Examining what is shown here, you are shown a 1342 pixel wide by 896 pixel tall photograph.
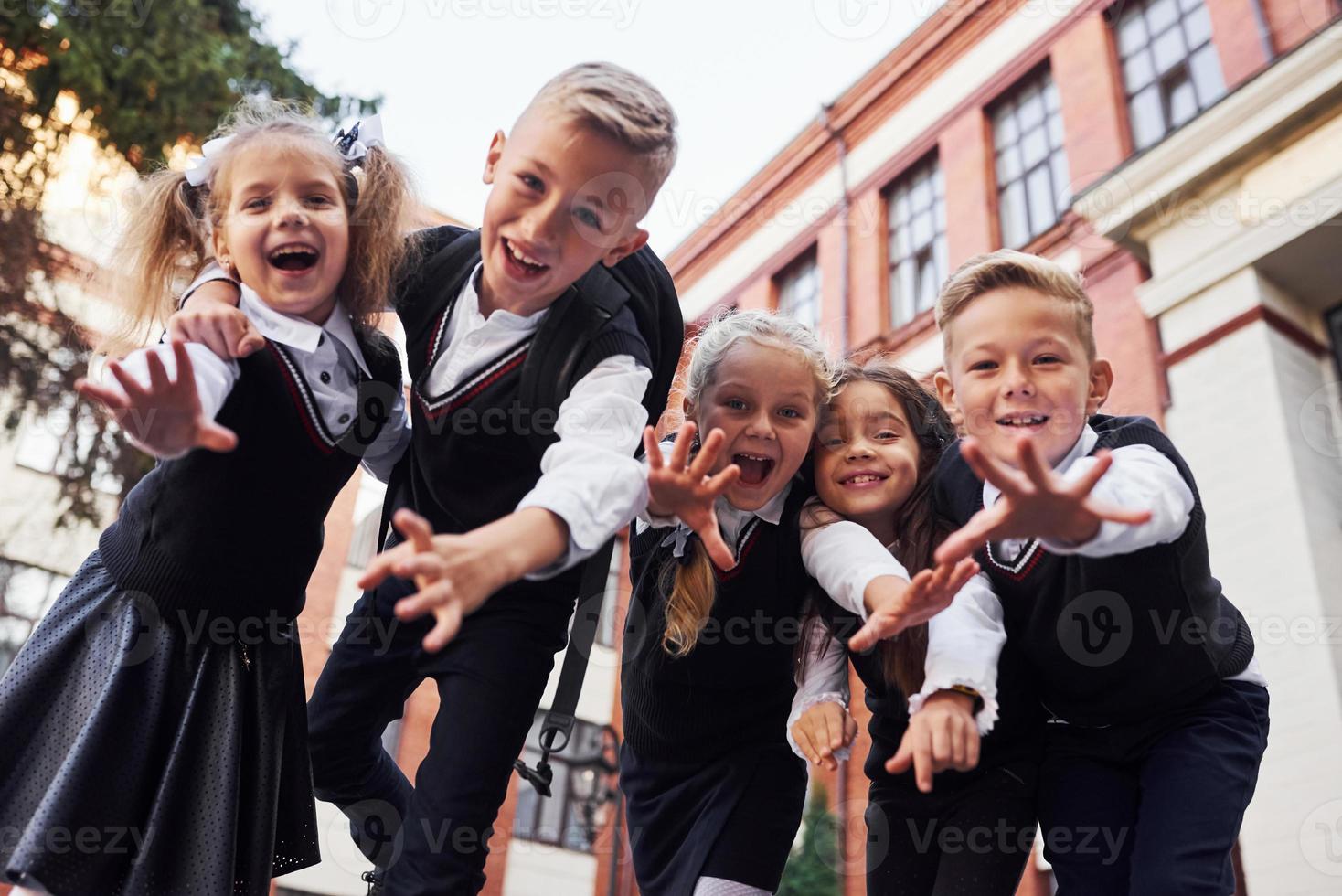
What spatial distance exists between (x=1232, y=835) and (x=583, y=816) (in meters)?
9.73

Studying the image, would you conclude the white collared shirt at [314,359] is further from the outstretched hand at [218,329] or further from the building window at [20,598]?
the building window at [20,598]

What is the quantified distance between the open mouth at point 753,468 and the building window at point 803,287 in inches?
360

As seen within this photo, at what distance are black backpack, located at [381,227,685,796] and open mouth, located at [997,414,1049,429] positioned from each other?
603 millimetres

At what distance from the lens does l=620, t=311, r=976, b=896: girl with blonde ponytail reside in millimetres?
1970

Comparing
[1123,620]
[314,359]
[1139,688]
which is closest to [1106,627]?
[1123,620]

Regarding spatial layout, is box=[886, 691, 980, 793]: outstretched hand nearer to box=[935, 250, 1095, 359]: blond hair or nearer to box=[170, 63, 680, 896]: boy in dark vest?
box=[170, 63, 680, 896]: boy in dark vest

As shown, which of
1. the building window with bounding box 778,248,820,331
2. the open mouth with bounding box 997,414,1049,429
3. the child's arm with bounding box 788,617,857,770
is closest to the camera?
the open mouth with bounding box 997,414,1049,429

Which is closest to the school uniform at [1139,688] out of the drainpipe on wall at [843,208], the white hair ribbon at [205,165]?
the white hair ribbon at [205,165]

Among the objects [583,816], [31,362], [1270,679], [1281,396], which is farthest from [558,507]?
[583,816]

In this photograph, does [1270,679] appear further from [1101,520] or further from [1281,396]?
[1101,520]

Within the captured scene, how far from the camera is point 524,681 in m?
1.85

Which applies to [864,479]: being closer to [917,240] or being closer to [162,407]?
[162,407]

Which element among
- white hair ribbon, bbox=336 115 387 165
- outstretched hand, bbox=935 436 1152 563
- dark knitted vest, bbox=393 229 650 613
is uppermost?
white hair ribbon, bbox=336 115 387 165

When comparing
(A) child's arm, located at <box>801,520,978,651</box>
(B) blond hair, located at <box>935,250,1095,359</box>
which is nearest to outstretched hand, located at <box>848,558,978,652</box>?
(A) child's arm, located at <box>801,520,978,651</box>
